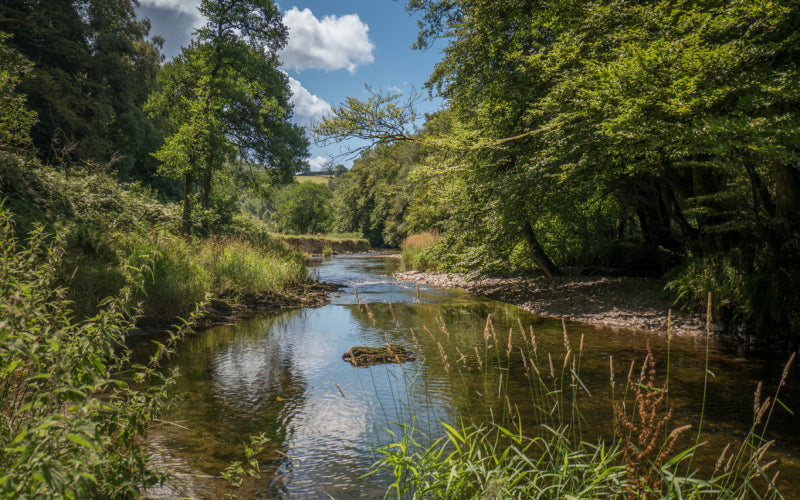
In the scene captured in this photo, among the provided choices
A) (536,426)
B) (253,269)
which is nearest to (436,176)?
(253,269)

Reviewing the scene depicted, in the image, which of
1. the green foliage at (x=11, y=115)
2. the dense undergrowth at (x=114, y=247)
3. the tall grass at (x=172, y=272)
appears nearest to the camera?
the tall grass at (x=172, y=272)

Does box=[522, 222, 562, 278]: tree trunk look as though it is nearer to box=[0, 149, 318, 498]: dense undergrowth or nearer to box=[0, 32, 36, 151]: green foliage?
box=[0, 149, 318, 498]: dense undergrowth

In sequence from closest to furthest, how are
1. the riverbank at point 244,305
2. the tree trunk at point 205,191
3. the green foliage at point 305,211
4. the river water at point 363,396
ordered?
the river water at point 363,396 → the riverbank at point 244,305 → the tree trunk at point 205,191 → the green foliage at point 305,211

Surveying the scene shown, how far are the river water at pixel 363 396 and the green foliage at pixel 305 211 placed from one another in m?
58.6

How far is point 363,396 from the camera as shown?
5.69m

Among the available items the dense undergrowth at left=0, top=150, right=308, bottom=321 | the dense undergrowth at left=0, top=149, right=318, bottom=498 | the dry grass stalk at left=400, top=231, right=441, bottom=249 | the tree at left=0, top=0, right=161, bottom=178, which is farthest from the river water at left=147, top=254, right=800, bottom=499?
the dry grass stalk at left=400, top=231, right=441, bottom=249

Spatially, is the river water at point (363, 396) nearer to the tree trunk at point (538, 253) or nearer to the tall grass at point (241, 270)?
the tall grass at point (241, 270)

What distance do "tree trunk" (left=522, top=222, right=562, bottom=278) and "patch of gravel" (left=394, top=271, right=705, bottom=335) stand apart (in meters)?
0.37

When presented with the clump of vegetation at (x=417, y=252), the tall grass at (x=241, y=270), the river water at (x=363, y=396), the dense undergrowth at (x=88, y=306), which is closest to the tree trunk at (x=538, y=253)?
the river water at (x=363, y=396)

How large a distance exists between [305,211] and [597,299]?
5917 centimetres

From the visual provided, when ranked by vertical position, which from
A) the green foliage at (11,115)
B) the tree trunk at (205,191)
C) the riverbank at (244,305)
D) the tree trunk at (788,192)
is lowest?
the riverbank at (244,305)

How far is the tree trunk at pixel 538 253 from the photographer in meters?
14.9

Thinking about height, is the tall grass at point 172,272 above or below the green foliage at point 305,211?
below

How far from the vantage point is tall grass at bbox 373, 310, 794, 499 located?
2.28m
